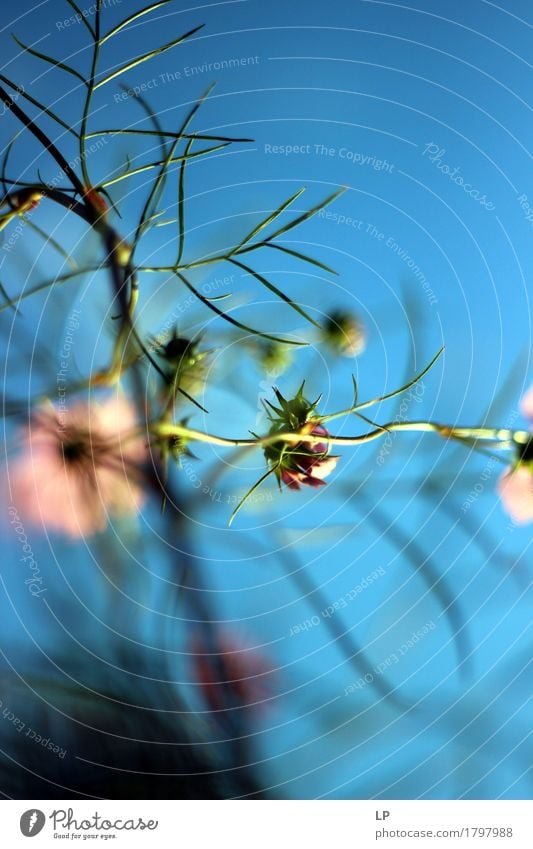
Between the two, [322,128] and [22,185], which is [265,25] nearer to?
[322,128]

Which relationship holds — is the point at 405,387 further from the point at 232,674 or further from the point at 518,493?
the point at 232,674

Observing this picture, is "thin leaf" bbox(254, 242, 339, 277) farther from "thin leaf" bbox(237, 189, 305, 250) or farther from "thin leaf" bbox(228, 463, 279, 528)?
"thin leaf" bbox(228, 463, 279, 528)

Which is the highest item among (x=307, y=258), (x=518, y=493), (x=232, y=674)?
(x=307, y=258)

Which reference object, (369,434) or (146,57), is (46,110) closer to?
(146,57)

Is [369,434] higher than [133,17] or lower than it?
lower

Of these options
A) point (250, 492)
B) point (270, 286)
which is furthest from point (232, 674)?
point (270, 286)

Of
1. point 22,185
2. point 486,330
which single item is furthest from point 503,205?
point 22,185
